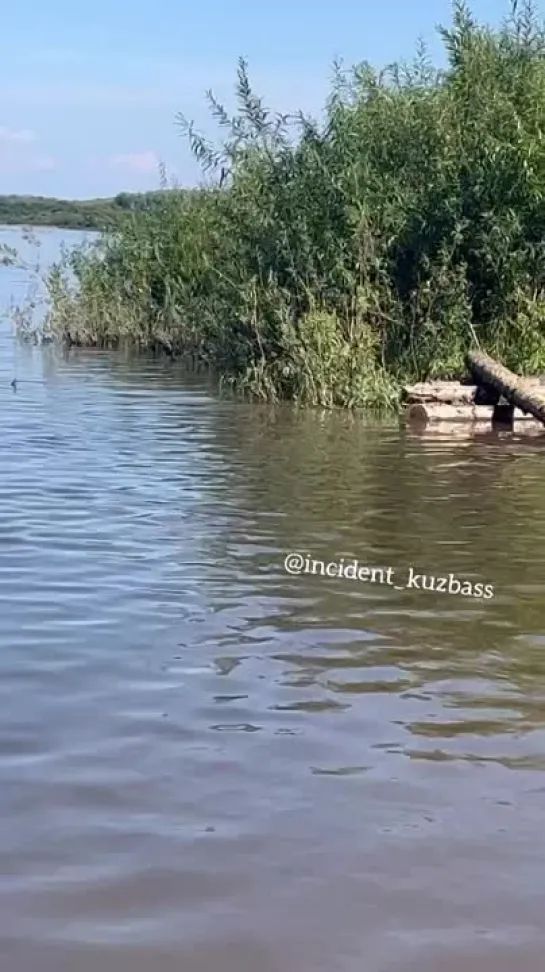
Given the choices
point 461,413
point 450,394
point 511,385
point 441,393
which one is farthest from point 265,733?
point 450,394

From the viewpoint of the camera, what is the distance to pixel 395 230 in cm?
1898

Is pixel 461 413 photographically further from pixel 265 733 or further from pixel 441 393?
pixel 265 733

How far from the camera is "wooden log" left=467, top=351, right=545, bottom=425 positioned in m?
16.5

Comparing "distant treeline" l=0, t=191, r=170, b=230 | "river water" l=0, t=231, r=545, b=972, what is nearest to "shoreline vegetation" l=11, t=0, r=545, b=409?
"river water" l=0, t=231, r=545, b=972

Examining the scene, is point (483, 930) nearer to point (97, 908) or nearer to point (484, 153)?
point (97, 908)

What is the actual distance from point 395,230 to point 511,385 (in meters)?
3.27

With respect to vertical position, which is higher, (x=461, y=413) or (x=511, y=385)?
(x=511, y=385)

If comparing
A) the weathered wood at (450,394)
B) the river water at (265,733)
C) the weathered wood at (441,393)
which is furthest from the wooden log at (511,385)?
the river water at (265,733)

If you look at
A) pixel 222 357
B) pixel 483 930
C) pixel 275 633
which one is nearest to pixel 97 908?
pixel 483 930

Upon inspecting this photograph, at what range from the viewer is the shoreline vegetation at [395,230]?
18.6 m

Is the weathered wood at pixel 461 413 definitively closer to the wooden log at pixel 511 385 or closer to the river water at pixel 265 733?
the wooden log at pixel 511 385

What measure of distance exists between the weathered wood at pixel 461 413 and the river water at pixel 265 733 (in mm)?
5303

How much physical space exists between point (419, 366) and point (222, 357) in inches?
134

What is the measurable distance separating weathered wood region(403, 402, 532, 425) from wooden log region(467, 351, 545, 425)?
341mm
